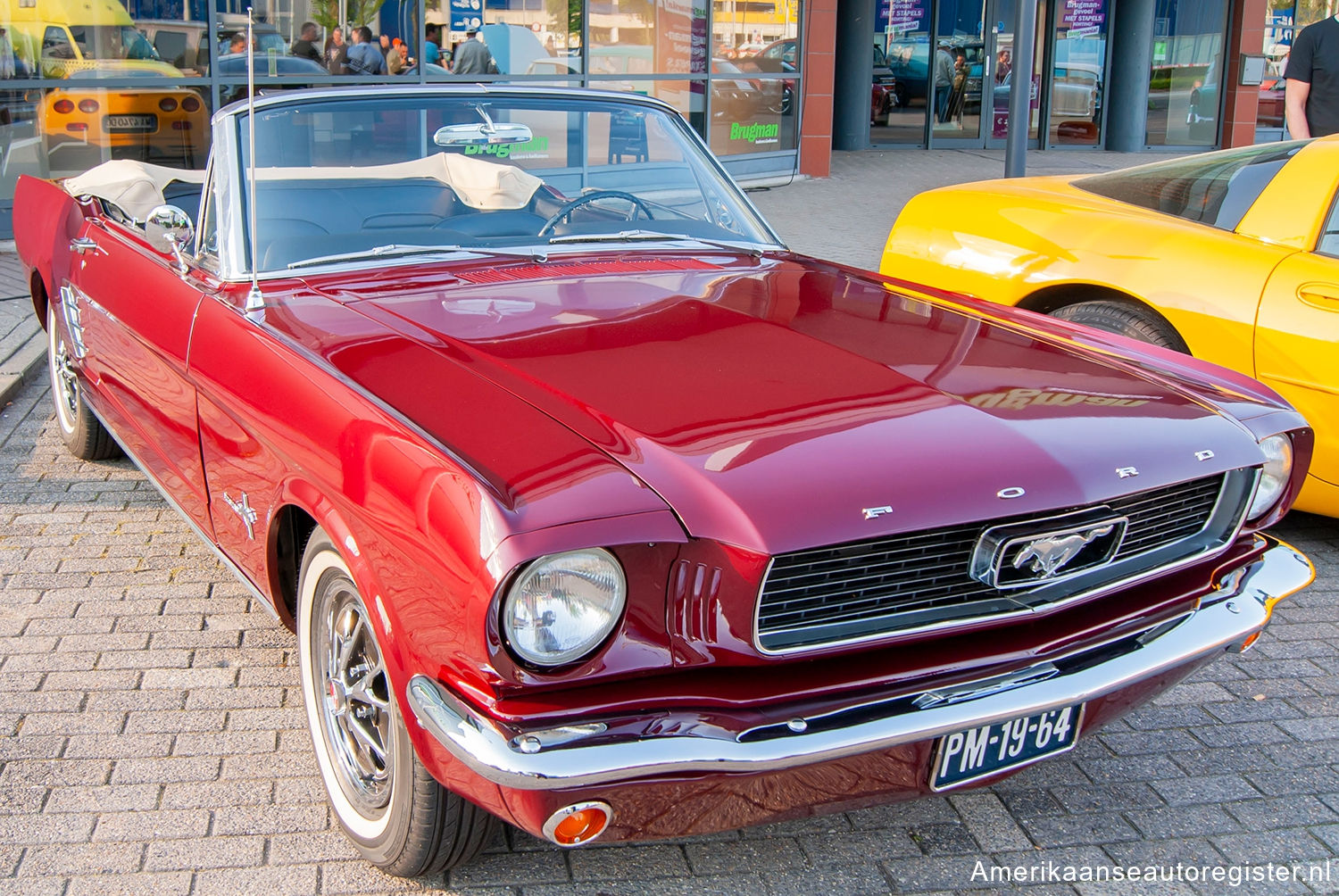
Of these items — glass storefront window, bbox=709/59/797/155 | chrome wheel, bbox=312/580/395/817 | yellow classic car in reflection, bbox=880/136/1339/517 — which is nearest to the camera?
chrome wheel, bbox=312/580/395/817

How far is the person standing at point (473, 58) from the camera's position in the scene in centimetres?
1138

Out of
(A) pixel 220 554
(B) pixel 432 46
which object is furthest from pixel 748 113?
(A) pixel 220 554

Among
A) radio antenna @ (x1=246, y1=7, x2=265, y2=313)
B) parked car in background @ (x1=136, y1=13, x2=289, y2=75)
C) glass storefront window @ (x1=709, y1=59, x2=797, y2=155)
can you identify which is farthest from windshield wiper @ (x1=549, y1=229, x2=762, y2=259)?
glass storefront window @ (x1=709, y1=59, x2=797, y2=155)

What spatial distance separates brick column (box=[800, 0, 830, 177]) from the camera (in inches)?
543

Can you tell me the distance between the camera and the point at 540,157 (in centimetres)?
366

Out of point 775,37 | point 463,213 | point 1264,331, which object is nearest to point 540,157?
point 463,213

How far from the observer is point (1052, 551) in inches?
91.0

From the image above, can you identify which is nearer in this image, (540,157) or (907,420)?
(907,420)

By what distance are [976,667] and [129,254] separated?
9.44ft

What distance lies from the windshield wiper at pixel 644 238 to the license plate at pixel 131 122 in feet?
26.2

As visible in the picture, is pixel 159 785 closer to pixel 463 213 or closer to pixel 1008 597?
pixel 463 213

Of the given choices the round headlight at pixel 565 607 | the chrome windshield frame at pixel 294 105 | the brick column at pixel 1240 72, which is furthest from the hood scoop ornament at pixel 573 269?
the brick column at pixel 1240 72

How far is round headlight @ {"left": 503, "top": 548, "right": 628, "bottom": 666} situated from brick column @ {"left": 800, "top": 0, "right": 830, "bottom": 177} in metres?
12.8

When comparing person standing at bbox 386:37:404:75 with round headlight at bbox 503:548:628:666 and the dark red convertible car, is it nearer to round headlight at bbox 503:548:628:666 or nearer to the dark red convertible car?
the dark red convertible car
